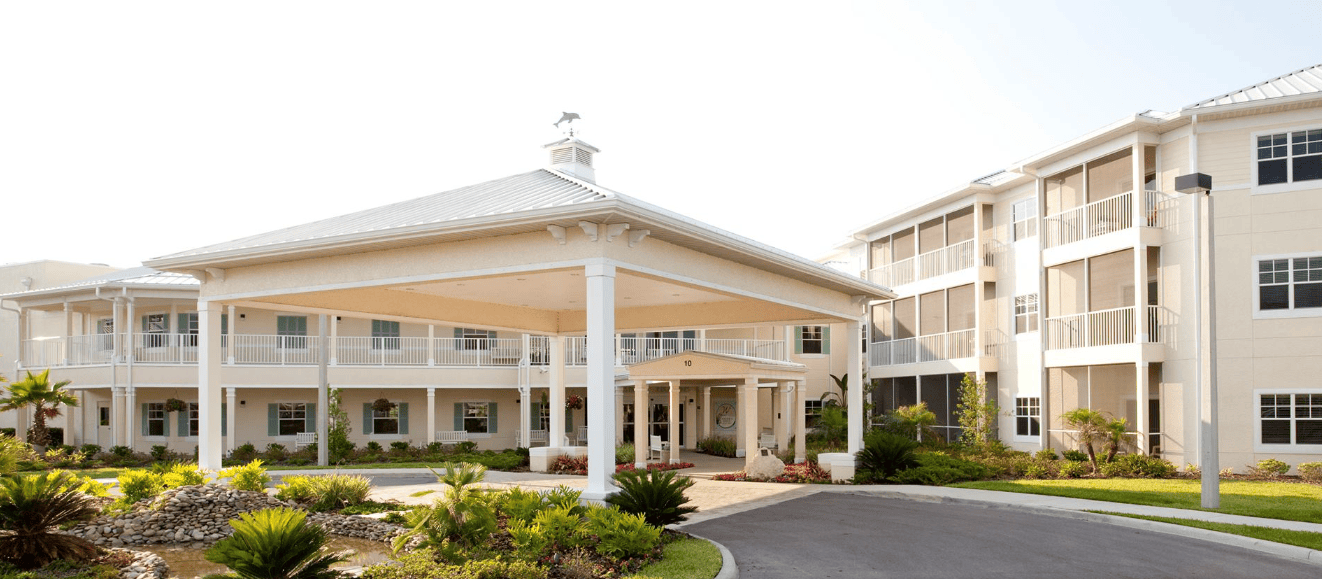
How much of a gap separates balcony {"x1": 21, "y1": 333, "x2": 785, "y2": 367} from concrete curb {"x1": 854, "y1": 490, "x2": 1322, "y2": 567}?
13.2m

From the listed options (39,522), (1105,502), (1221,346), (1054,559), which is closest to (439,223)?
(39,522)

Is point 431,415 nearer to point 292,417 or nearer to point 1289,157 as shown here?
point 292,417

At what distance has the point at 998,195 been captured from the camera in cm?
2933

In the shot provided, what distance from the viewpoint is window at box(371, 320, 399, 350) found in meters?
32.5

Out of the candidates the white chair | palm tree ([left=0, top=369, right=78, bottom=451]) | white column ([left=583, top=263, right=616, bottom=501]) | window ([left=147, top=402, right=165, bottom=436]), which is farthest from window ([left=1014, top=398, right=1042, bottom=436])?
palm tree ([left=0, top=369, right=78, bottom=451])

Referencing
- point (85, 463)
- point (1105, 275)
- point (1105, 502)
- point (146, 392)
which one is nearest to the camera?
point (1105, 502)

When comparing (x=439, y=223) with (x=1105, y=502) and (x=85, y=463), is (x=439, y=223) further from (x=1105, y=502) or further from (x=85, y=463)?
(x=85, y=463)

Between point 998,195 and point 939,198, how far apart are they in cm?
187

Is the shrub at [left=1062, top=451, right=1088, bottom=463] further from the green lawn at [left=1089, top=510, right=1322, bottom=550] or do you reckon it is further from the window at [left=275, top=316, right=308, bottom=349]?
the window at [left=275, top=316, right=308, bottom=349]

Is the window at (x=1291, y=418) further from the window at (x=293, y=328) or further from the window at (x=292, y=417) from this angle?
the window at (x=292, y=417)

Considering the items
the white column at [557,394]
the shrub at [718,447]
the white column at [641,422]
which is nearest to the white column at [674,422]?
the white column at [641,422]

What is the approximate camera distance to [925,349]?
105ft

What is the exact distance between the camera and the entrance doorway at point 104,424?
32844mm

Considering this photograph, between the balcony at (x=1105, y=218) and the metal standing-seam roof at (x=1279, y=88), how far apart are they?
2.48 meters
